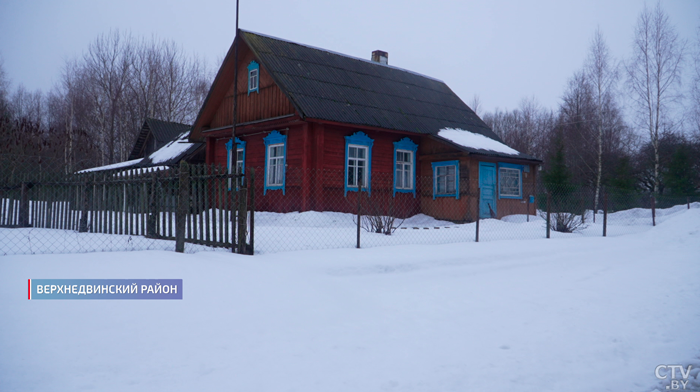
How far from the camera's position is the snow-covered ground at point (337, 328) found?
3352mm

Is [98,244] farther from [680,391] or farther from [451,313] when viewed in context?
[680,391]

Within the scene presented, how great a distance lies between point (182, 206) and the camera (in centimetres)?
793

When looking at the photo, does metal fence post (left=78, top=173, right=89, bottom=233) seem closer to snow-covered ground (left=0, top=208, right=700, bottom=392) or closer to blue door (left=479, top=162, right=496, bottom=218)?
snow-covered ground (left=0, top=208, right=700, bottom=392)

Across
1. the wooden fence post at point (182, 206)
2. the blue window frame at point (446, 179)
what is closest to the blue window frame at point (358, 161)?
the blue window frame at point (446, 179)

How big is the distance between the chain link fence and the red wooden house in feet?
0.26

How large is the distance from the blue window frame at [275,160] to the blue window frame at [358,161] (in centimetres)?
231

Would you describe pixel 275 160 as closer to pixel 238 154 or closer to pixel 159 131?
pixel 238 154

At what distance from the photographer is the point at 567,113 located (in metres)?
40.8

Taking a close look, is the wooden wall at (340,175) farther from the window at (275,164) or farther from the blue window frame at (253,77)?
the blue window frame at (253,77)

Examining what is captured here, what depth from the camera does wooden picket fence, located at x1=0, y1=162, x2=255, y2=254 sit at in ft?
25.6

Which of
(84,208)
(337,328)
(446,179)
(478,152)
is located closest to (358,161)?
(446,179)

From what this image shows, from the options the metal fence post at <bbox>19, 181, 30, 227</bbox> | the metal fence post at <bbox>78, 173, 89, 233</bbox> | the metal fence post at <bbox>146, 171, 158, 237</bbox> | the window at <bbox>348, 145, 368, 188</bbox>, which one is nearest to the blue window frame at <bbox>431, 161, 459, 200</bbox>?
the window at <bbox>348, 145, 368, 188</bbox>

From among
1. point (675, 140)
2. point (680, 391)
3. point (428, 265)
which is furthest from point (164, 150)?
point (675, 140)

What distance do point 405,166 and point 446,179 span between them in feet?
5.67
